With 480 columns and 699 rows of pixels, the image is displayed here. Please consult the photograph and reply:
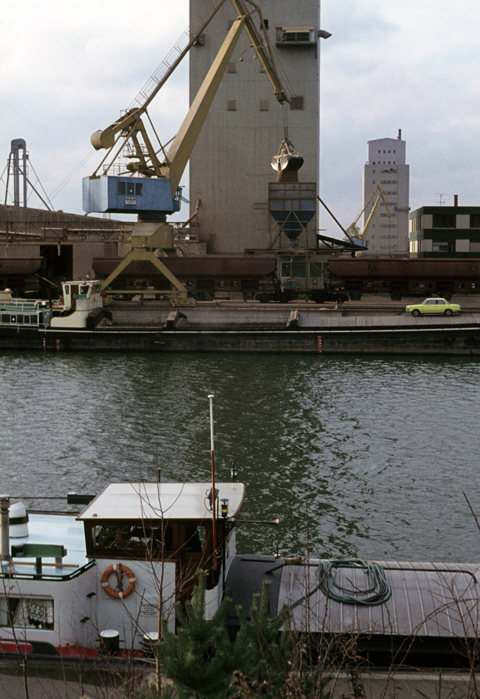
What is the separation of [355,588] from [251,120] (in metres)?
72.3

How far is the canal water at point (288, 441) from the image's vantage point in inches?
789

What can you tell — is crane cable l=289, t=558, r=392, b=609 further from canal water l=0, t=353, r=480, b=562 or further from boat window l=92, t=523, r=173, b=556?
boat window l=92, t=523, r=173, b=556

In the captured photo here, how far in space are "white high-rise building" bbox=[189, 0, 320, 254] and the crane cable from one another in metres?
68.0

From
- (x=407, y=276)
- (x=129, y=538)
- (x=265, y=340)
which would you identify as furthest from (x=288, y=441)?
(x=407, y=276)

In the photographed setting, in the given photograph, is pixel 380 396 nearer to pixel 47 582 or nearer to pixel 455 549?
pixel 455 549

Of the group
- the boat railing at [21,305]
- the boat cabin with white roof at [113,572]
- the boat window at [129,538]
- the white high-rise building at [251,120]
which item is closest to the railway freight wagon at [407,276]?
the white high-rise building at [251,120]

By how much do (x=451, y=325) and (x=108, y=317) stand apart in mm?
26669

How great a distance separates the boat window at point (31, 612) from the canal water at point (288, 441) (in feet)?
13.2

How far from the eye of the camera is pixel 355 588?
11.6m

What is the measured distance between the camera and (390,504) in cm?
2180

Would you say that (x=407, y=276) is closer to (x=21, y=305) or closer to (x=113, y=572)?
(x=21, y=305)

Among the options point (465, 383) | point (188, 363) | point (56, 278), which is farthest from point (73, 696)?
point (56, 278)

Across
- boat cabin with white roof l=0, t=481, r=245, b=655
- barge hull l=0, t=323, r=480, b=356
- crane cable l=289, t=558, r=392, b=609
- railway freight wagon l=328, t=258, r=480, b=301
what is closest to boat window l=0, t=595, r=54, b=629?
boat cabin with white roof l=0, t=481, r=245, b=655

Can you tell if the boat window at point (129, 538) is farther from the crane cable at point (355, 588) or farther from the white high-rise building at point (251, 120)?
the white high-rise building at point (251, 120)
